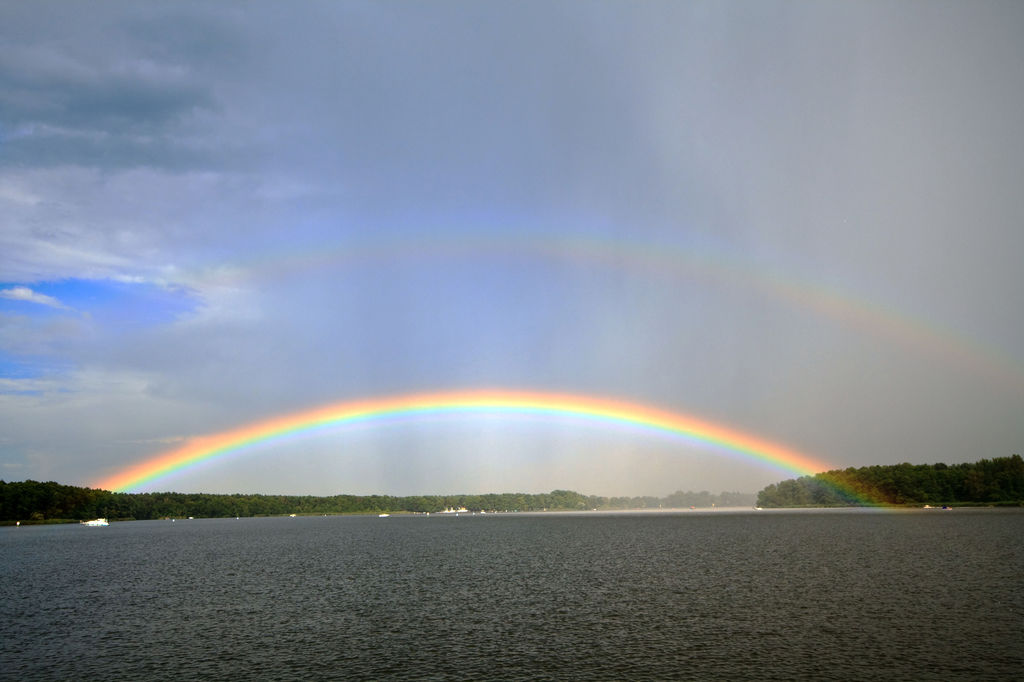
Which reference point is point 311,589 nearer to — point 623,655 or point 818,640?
point 623,655

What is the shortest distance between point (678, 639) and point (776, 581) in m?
30.7

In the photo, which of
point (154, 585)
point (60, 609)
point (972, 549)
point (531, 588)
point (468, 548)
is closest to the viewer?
point (60, 609)

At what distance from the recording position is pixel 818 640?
39094mm

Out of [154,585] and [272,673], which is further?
[154,585]

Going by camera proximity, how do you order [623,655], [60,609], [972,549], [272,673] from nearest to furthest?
1. [272,673]
2. [623,655]
3. [60,609]
4. [972,549]

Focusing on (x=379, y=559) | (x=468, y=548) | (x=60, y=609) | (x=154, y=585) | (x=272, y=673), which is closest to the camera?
(x=272, y=673)

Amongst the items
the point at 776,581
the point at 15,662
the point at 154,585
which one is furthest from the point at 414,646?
the point at 154,585

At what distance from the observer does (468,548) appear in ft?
400

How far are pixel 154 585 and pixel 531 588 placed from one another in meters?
43.1

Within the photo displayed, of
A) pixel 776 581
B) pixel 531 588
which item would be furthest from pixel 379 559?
pixel 776 581

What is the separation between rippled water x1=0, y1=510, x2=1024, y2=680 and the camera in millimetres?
34344

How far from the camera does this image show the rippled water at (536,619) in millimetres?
34344

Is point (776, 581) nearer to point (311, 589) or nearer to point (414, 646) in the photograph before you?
point (414, 646)

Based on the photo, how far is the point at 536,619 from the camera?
47656mm
